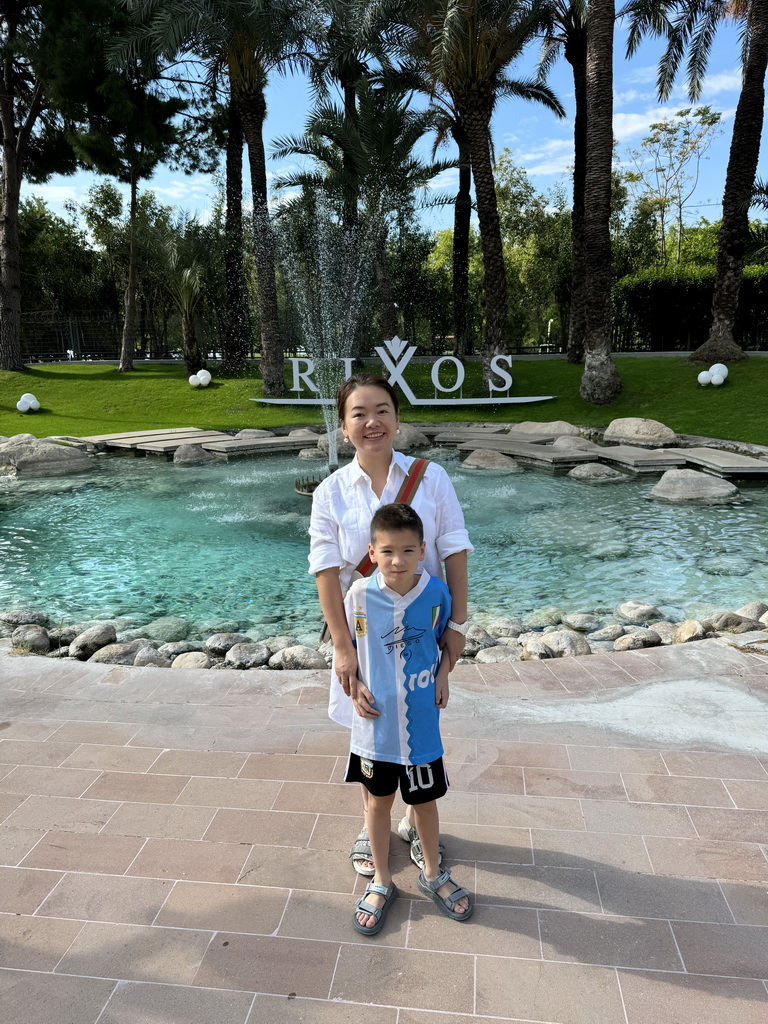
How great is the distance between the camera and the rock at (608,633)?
474 centimetres

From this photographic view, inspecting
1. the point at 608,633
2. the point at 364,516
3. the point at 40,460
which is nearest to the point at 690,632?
the point at 608,633

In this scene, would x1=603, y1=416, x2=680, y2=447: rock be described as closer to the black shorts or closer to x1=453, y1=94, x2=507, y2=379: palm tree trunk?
x1=453, y1=94, x2=507, y2=379: palm tree trunk

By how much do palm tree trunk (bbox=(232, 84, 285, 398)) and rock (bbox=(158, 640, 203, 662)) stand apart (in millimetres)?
14322

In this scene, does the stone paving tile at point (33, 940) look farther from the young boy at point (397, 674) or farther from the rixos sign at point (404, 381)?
the rixos sign at point (404, 381)

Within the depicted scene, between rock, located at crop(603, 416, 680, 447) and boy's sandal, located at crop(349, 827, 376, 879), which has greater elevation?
rock, located at crop(603, 416, 680, 447)

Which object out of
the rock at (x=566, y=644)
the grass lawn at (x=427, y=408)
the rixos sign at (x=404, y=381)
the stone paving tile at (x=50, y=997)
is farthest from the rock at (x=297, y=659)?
the rixos sign at (x=404, y=381)

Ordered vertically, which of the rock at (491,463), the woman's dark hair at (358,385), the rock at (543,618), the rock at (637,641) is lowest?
the rock at (543,618)

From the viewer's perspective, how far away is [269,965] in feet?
6.21

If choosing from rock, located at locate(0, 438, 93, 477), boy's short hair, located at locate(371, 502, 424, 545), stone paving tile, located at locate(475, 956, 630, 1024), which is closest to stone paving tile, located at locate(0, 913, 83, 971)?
stone paving tile, located at locate(475, 956, 630, 1024)

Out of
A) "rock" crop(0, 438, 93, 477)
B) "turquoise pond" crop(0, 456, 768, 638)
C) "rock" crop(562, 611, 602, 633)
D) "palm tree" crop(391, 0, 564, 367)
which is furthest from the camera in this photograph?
"palm tree" crop(391, 0, 564, 367)

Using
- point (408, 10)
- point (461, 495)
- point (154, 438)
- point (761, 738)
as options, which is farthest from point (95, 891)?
point (408, 10)

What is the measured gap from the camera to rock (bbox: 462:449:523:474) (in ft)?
35.3

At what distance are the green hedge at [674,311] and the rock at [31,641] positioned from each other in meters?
21.7

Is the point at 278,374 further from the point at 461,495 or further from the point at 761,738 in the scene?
the point at 761,738
